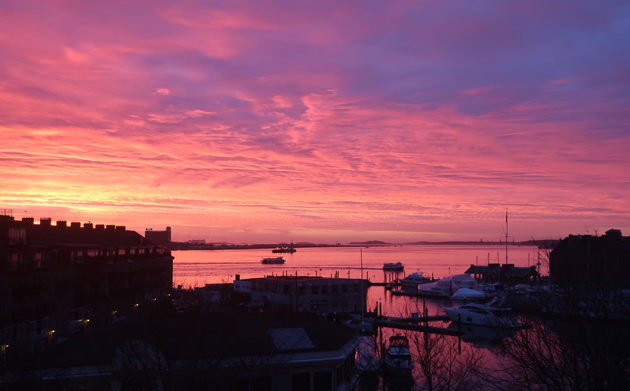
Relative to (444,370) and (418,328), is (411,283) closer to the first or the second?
(418,328)

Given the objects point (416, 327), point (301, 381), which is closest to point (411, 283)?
point (416, 327)

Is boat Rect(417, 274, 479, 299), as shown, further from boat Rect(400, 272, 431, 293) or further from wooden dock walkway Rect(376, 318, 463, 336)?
wooden dock walkway Rect(376, 318, 463, 336)

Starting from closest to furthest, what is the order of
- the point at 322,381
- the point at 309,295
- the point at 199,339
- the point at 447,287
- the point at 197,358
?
the point at 197,358, the point at 199,339, the point at 322,381, the point at 309,295, the point at 447,287

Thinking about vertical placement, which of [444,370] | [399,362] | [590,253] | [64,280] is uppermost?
[590,253]

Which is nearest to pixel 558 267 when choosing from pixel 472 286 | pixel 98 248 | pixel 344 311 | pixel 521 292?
pixel 521 292

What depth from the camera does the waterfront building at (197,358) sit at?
1714 centimetres

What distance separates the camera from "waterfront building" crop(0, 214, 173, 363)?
1363 inches

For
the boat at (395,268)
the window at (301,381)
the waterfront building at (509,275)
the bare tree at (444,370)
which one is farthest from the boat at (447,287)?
the window at (301,381)

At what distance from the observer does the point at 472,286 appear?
9956 centimetres

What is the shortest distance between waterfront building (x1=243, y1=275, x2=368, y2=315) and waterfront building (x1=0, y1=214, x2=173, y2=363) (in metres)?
12.3

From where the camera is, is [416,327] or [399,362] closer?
[399,362]

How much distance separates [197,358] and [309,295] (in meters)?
46.0

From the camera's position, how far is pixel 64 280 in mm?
42469

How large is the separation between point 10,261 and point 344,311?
130 ft
